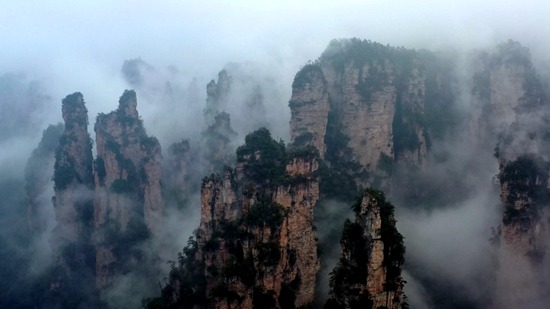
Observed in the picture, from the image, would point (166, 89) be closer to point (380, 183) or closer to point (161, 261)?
point (161, 261)

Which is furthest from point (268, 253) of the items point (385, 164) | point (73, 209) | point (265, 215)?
point (73, 209)

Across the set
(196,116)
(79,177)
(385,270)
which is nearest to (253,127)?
(196,116)

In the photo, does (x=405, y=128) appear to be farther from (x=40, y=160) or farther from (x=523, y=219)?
(x=40, y=160)

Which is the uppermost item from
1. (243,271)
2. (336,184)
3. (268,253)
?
(336,184)

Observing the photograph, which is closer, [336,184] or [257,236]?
[257,236]

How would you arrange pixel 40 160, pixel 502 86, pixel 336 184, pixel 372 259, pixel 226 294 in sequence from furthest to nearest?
pixel 40 160, pixel 502 86, pixel 336 184, pixel 226 294, pixel 372 259

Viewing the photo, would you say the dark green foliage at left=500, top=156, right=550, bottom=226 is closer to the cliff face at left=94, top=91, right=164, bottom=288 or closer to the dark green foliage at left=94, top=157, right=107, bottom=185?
the cliff face at left=94, top=91, right=164, bottom=288
